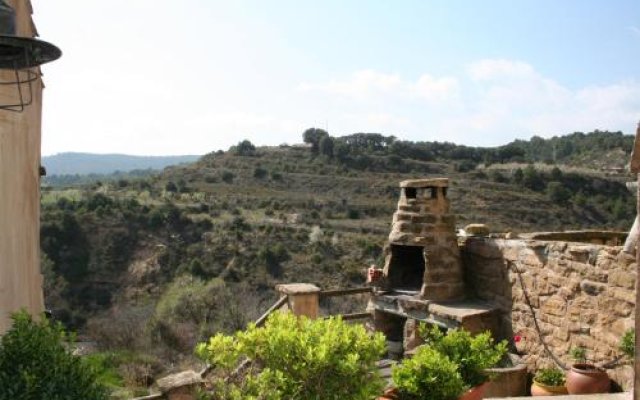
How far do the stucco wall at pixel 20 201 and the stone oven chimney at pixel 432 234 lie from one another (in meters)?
5.72

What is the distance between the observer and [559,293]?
7359 millimetres

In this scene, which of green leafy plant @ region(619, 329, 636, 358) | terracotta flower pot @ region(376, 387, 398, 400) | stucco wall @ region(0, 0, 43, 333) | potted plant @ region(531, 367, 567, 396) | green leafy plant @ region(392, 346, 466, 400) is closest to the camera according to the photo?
stucco wall @ region(0, 0, 43, 333)

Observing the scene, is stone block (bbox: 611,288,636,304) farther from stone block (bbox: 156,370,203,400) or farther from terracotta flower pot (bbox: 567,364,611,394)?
stone block (bbox: 156,370,203,400)

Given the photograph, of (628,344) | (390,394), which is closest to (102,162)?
(628,344)

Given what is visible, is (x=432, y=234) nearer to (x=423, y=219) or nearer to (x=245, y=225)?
(x=423, y=219)

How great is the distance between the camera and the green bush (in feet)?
7.94

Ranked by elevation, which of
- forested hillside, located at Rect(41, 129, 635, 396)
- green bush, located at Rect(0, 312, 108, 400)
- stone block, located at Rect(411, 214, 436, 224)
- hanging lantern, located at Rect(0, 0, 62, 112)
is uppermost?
hanging lantern, located at Rect(0, 0, 62, 112)

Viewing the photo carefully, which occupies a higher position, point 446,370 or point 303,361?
point 303,361

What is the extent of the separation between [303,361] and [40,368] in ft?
5.17

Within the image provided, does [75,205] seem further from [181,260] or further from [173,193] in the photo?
[181,260]

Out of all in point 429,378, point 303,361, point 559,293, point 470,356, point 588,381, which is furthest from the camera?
point 559,293

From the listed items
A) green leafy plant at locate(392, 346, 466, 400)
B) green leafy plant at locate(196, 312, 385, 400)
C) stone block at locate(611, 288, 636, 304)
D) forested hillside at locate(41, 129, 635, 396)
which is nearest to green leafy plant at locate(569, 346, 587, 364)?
stone block at locate(611, 288, 636, 304)

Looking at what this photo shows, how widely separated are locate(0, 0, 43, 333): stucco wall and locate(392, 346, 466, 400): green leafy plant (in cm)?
270

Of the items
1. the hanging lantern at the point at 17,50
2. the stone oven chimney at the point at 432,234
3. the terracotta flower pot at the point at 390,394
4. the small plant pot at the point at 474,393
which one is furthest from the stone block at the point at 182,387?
the stone oven chimney at the point at 432,234
